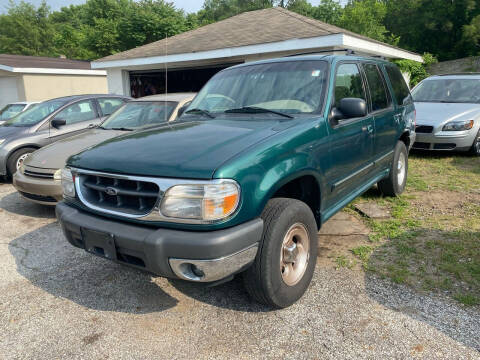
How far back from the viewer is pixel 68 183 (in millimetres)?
2846

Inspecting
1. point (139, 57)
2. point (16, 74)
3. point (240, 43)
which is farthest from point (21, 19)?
point (240, 43)

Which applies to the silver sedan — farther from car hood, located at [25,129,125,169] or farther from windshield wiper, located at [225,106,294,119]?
car hood, located at [25,129,125,169]

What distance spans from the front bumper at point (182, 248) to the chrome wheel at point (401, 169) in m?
3.62

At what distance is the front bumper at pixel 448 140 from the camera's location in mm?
7363

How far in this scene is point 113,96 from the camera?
7.69m

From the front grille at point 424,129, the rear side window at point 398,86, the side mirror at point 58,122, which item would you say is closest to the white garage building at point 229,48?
the front grille at point 424,129

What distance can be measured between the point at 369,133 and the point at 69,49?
47.1m

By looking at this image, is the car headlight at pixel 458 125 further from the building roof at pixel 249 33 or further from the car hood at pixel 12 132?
the car hood at pixel 12 132

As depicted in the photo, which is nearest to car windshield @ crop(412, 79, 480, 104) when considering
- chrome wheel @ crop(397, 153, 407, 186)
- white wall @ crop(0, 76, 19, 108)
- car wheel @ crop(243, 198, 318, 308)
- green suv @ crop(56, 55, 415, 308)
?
chrome wheel @ crop(397, 153, 407, 186)

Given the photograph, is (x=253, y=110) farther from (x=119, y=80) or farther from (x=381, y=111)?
(x=119, y=80)

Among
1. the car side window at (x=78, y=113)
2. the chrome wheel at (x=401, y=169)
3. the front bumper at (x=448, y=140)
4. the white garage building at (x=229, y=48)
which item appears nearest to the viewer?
the chrome wheel at (x=401, y=169)

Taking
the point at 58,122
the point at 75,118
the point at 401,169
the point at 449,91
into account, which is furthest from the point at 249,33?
the point at 401,169

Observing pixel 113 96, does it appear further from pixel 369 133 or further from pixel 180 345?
pixel 180 345

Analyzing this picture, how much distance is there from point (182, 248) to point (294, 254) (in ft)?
3.36
